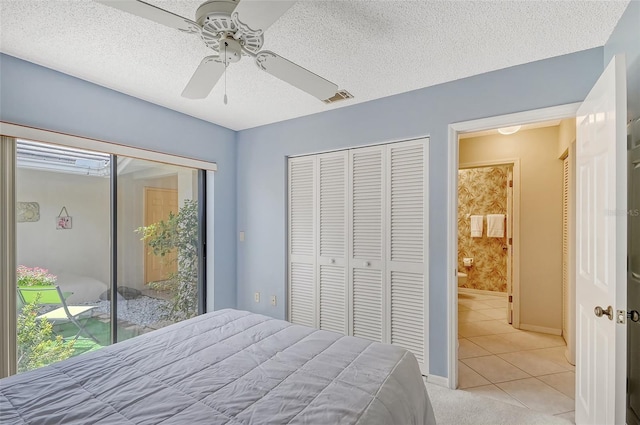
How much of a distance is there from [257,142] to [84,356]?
2.72 meters

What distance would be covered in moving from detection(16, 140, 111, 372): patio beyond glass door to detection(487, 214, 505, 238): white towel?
19.4 ft

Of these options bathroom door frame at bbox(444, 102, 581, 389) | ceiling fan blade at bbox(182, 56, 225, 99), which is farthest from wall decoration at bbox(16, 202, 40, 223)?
bathroom door frame at bbox(444, 102, 581, 389)

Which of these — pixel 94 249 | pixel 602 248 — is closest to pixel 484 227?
pixel 602 248

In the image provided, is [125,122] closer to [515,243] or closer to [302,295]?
[302,295]

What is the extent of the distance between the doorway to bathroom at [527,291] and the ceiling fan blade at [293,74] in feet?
7.20

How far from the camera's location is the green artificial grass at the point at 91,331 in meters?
2.49

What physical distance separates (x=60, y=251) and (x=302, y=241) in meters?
2.14

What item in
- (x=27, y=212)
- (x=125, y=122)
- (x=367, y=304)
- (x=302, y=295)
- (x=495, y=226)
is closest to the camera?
(x=27, y=212)

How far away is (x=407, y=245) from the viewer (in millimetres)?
2738

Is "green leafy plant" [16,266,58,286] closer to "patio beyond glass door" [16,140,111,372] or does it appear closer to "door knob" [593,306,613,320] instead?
"patio beyond glass door" [16,140,111,372]

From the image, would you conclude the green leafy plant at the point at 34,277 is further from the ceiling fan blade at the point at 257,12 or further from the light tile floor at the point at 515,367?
the light tile floor at the point at 515,367

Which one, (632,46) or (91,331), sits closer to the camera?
(632,46)

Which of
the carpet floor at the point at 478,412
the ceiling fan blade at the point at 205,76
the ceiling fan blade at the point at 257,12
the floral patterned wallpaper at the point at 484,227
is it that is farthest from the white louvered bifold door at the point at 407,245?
the floral patterned wallpaper at the point at 484,227

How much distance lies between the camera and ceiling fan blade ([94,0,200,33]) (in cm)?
115
